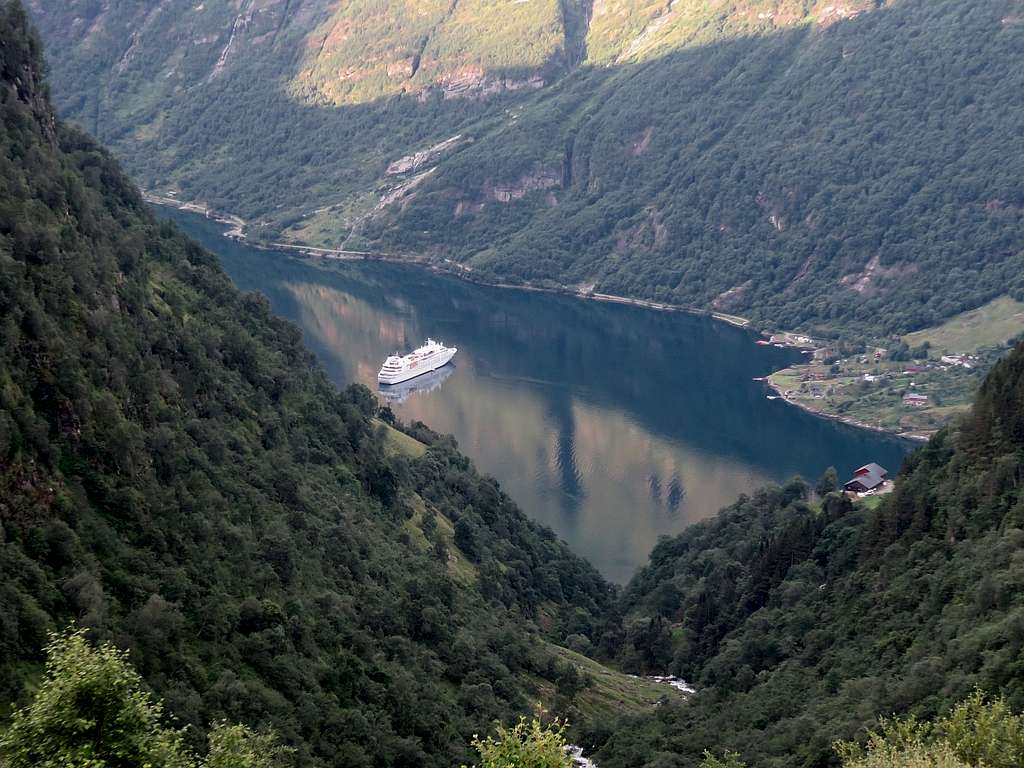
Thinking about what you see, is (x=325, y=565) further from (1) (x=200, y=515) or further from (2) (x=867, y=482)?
(2) (x=867, y=482)

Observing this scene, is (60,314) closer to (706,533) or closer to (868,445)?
(706,533)

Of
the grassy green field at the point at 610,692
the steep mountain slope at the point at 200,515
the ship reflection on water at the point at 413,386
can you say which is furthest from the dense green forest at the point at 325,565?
the ship reflection on water at the point at 413,386

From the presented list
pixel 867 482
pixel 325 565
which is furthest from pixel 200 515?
pixel 867 482

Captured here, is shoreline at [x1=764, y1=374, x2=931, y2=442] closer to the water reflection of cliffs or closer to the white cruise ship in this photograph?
the water reflection of cliffs

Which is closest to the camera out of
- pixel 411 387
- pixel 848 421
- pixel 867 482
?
pixel 867 482

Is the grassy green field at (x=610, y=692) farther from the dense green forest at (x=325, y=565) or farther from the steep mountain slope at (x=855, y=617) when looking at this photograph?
the steep mountain slope at (x=855, y=617)

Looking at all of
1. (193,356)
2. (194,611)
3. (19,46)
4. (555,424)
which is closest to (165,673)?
(194,611)

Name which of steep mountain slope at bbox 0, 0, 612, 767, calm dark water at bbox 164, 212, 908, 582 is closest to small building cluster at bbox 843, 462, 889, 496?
calm dark water at bbox 164, 212, 908, 582
